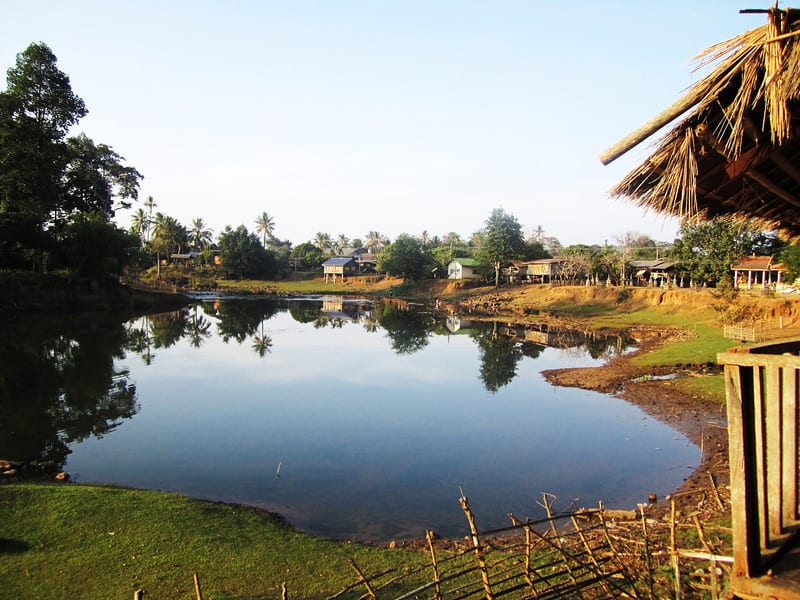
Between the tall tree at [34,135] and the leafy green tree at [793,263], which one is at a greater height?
the tall tree at [34,135]

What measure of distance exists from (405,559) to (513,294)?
5743 cm

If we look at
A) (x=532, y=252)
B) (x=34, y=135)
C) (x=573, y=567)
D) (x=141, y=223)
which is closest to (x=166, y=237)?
(x=141, y=223)

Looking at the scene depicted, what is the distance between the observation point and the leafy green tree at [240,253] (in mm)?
86438

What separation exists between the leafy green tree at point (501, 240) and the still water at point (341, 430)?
111 ft

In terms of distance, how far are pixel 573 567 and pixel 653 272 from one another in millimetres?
59044

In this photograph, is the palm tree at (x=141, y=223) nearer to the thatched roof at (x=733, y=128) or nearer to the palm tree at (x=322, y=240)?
the palm tree at (x=322, y=240)

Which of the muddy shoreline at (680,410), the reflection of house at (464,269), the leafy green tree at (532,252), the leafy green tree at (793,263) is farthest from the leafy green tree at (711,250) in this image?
the reflection of house at (464,269)

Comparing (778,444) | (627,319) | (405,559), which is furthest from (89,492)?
(627,319)

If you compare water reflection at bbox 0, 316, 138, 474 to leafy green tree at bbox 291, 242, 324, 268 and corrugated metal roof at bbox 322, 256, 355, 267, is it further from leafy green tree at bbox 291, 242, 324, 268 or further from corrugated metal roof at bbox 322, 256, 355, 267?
leafy green tree at bbox 291, 242, 324, 268

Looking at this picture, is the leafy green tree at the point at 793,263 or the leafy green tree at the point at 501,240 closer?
the leafy green tree at the point at 793,263

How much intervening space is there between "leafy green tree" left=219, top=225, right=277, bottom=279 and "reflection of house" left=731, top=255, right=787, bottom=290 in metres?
69.1

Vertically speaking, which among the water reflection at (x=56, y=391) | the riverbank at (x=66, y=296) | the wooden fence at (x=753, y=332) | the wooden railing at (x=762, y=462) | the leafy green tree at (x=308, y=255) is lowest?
the water reflection at (x=56, y=391)

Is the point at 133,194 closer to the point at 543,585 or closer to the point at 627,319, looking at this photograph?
the point at 627,319

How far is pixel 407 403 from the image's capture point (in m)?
21.0
